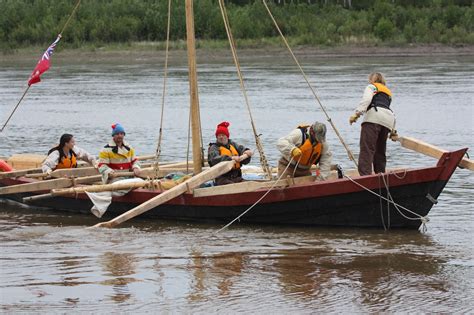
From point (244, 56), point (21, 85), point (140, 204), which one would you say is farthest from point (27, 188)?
point (244, 56)

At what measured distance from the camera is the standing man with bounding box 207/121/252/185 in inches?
512

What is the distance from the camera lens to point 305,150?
12.5 meters

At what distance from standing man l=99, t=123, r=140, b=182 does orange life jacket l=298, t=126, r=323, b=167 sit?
95.7 inches

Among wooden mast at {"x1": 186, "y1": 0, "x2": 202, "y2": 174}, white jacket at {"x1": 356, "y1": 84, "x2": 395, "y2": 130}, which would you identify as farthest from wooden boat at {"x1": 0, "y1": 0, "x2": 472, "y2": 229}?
white jacket at {"x1": 356, "y1": 84, "x2": 395, "y2": 130}

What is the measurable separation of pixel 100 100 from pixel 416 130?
1268 centimetres

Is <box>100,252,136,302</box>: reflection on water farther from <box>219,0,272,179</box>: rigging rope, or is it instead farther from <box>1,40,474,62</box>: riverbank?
<box>1,40,474,62</box>: riverbank

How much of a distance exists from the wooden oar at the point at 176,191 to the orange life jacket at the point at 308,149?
0.86 meters

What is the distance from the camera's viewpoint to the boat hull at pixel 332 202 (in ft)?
39.5

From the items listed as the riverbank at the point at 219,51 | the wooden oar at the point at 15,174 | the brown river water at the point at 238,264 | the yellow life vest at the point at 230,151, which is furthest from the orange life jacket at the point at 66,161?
the riverbank at the point at 219,51

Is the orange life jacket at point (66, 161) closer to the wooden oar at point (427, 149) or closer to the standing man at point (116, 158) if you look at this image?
the standing man at point (116, 158)

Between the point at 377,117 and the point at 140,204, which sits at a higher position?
the point at 377,117

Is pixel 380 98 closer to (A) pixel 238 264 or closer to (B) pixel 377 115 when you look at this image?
(B) pixel 377 115

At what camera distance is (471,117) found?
26.6m

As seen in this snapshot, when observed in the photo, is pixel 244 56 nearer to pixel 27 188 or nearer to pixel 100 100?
pixel 100 100
